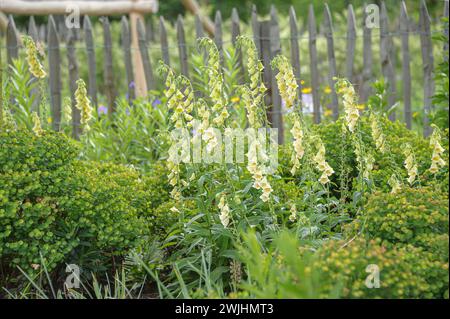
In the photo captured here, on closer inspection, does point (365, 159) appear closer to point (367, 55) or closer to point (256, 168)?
point (256, 168)

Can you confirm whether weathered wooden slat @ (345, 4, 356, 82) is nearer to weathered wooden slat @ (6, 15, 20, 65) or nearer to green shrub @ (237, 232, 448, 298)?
weathered wooden slat @ (6, 15, 20, 65)

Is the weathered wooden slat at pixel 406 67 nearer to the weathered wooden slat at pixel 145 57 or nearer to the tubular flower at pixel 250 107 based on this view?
the weathered wooden slat at pixel 145 57

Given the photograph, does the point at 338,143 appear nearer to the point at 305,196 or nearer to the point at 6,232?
the point at 305,196

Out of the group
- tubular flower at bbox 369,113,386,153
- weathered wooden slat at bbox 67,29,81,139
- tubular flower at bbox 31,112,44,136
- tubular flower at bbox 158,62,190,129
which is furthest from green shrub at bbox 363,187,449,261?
weathered wooden slat at bbox 67,29,81,139

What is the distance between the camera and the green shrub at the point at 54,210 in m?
3.51

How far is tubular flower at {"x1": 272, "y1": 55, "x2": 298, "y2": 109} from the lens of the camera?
138 inches

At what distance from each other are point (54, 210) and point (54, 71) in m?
3.42

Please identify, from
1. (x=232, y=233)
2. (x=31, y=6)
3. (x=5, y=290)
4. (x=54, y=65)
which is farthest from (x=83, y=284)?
(x=31, y=6)

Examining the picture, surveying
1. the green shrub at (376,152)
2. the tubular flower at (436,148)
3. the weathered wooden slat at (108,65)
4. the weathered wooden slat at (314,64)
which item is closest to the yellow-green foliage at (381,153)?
the green shrub at (376,152)

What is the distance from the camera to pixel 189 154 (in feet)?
11.9

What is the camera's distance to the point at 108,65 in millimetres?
7012

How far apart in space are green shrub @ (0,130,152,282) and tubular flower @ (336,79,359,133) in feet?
3.92

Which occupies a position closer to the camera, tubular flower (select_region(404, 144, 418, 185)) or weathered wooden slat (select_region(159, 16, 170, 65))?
tubular flower (select_region(404, 144, 418, 185))

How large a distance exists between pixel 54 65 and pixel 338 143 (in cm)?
327
